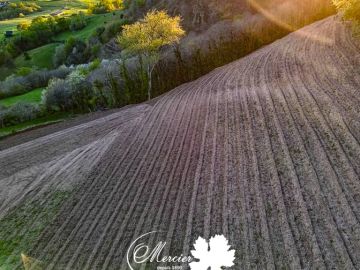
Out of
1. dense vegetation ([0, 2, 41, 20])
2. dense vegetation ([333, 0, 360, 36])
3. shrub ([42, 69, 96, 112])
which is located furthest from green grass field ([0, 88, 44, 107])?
dense vegetation ([0, 2, 41, 20])

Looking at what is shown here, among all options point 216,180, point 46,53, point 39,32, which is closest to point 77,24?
point 39,32

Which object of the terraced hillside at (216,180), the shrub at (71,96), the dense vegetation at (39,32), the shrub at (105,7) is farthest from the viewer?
the shrub at (105,7)

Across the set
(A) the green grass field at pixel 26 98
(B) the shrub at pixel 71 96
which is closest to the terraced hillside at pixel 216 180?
(B) the shrub at pixel 71 96

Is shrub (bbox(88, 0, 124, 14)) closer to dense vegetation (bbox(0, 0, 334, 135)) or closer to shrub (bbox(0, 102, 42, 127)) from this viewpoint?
dense vegetation (bbox(0, 0, 334, 135))

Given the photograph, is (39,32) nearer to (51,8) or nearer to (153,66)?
(51,8)

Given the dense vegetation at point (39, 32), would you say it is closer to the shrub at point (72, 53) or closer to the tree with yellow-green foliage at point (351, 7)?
the shrub at point (72, 53)

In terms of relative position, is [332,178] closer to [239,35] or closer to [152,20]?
[152,20]
